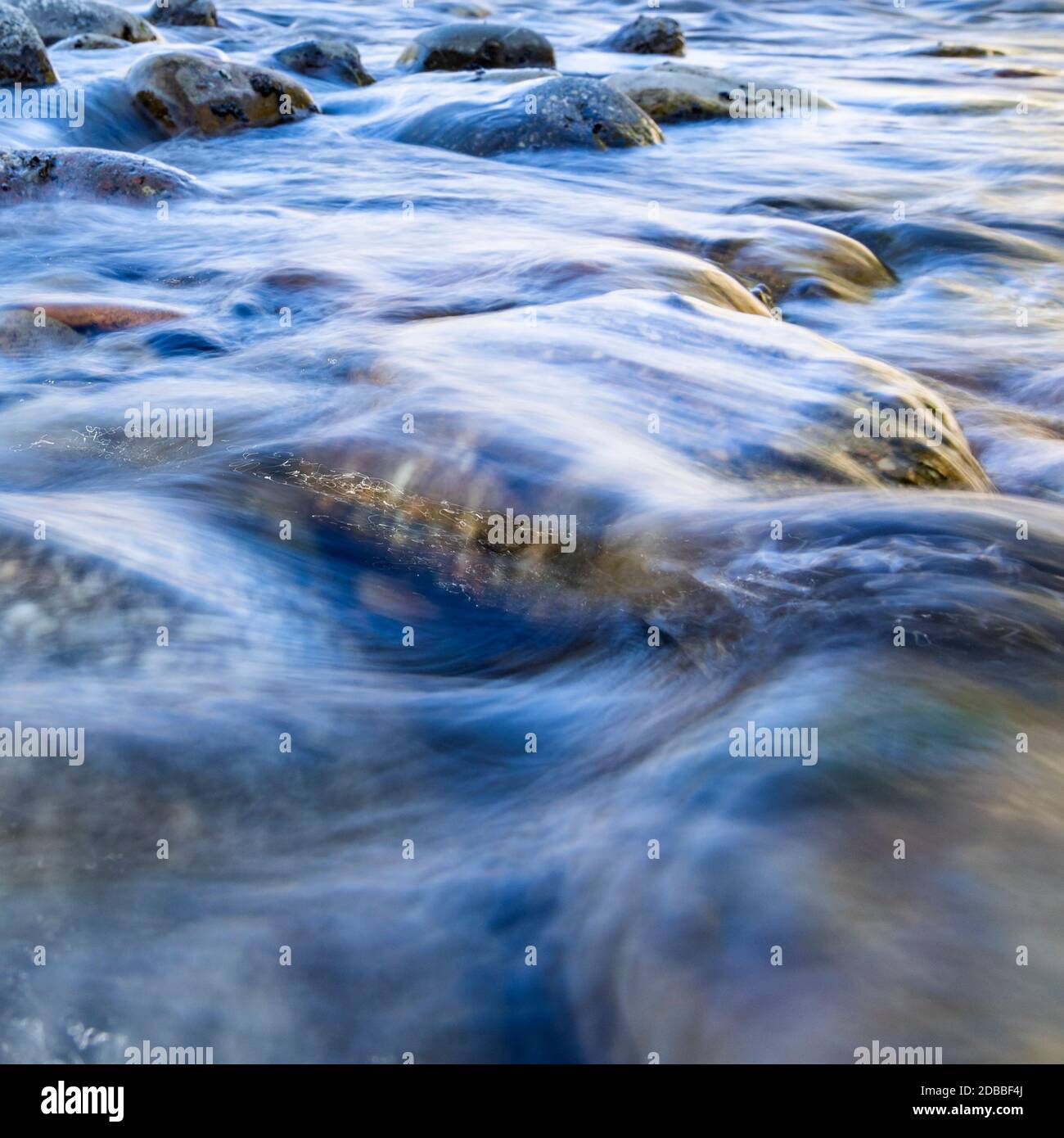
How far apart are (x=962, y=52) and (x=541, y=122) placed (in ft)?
29.4

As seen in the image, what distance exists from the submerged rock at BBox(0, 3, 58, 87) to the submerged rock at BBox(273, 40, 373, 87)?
314 centimetres

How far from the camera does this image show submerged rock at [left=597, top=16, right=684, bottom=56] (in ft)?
50.1

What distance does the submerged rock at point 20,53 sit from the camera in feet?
30.6

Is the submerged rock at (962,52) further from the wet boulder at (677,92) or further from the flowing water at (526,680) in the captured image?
the flowing water at (526,680)

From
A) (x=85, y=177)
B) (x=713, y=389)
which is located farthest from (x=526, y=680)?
(x=85, y=177)

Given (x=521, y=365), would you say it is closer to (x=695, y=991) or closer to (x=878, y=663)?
(x=878, y=663)

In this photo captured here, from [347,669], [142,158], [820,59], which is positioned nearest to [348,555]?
[347,669]

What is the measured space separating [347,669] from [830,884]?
1.07m

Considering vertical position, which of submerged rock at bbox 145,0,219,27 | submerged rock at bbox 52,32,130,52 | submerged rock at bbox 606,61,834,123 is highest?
submerged rock at bbox 606,61,834,123

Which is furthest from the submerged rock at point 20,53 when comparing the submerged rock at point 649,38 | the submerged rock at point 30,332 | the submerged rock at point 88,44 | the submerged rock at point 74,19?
the submerged rock at point 649,38

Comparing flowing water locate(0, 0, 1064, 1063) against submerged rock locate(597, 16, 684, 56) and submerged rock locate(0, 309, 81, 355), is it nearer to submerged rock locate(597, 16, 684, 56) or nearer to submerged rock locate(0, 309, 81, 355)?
submerged rock locate(0, 309, 81, 355)

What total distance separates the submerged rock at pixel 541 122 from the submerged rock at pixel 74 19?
5.71 m

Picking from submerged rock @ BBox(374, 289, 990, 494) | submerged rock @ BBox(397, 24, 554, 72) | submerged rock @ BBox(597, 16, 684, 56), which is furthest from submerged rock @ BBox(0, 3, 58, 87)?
submerged rock @ BBox(597, 16, 684, 56)

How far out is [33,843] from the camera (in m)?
1.70
